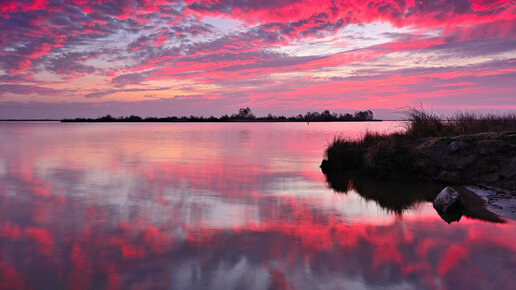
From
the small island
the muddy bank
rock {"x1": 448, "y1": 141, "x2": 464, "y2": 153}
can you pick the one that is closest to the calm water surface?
the small island

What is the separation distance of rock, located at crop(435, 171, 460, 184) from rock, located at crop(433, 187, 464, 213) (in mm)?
3778

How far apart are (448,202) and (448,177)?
14.2 ft

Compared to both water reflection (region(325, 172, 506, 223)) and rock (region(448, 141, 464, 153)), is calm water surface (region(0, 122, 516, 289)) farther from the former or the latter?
rock (region(448, 141, 464, 153))

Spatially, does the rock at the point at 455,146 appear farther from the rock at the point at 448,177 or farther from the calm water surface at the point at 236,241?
the calm water surface at the point at 236,241

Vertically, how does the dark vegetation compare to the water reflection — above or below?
above

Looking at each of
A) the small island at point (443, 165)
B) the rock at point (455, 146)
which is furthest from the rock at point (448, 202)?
the rock at point (455, 146)

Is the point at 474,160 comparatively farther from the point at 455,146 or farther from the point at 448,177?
the point at 448,177

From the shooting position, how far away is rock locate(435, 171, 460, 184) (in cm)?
1277

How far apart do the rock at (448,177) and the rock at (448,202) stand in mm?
3778

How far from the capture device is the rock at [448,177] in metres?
12.8

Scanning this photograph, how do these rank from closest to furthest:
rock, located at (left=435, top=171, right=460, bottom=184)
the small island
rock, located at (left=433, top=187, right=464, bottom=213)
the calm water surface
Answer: the calm water surface < rock, located at (left=433, top=187, right=464, bottom=213) < the small island < rock, located at (left=435, top=171, right=460, bottom=184)

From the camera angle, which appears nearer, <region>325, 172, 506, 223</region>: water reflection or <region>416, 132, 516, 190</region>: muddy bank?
<region>325, 172, 506, 223</region>: water reflection

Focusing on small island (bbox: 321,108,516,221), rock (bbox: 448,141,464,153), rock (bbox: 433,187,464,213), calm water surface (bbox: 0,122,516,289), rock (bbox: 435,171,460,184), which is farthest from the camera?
rock (bbox: 448,141,464,153)

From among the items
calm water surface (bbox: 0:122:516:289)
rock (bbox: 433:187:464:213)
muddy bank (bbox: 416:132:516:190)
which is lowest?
calm water surface (bbox: 0:122:516:289)
